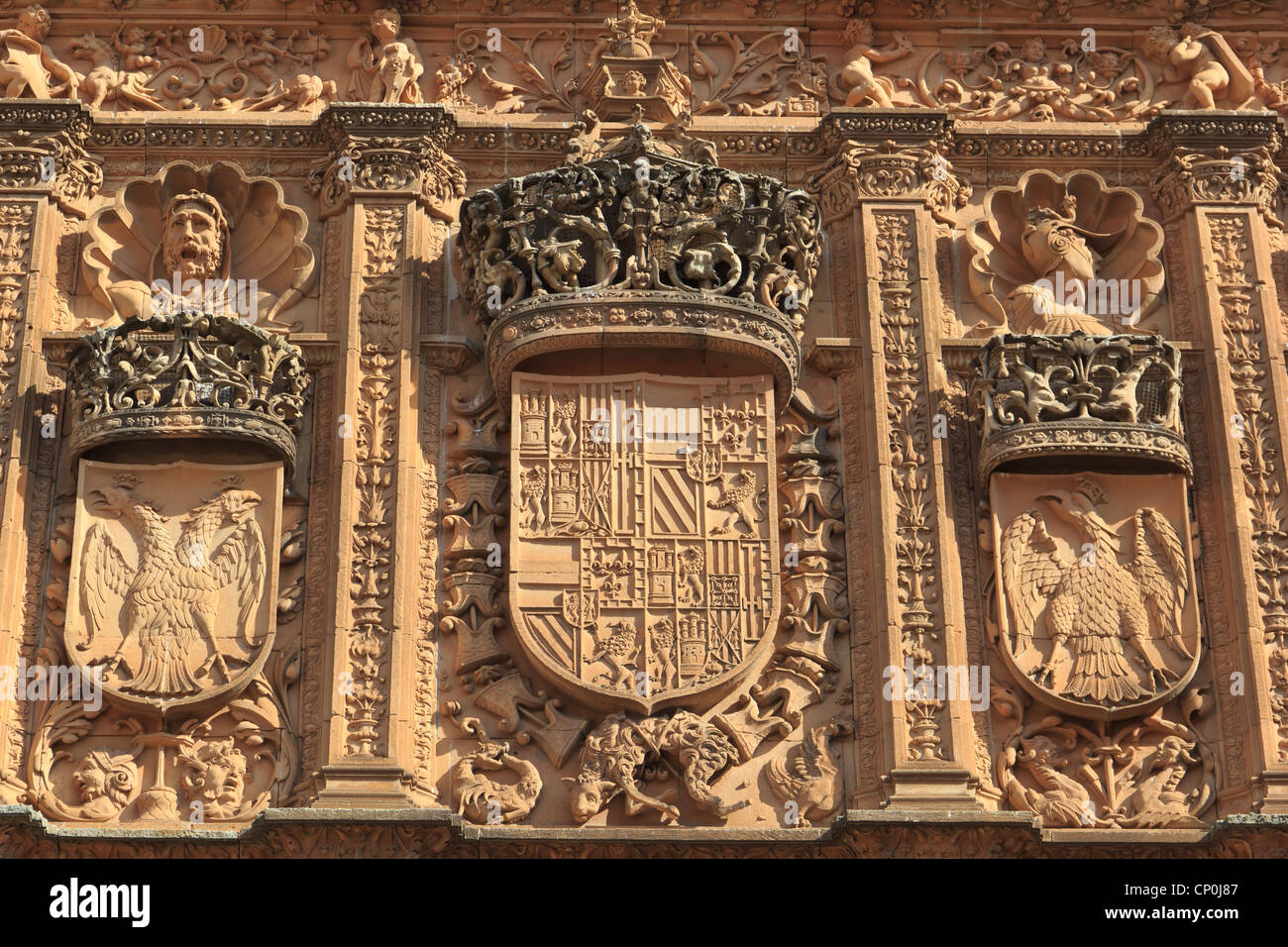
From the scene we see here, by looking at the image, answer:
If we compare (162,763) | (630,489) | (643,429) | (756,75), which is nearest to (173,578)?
(162,763)

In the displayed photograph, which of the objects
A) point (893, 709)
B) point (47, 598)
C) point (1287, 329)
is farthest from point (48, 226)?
point (1287, 329)

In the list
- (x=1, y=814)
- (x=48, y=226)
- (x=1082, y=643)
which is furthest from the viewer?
(x=48, y=226)

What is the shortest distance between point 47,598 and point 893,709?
5.88 meters

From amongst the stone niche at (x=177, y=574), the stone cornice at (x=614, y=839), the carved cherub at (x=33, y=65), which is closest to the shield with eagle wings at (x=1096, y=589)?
the stone cornice at (x=614, y=839)

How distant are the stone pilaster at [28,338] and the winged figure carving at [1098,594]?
6785mm

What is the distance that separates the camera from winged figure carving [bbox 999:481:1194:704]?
18.1m

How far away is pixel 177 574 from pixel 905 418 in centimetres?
528

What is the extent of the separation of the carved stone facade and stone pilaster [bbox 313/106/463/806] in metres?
0.03

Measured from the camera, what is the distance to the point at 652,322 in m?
18.6

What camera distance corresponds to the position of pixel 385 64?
2019 centimetres

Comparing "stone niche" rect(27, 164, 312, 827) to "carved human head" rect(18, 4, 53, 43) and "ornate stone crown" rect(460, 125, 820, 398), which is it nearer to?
A: "ornate stone crown" rect(460, 125, 820, 398)

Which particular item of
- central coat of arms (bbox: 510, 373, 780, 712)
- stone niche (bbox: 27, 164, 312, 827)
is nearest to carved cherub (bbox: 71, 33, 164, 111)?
stone niche (bbox: 27, 164, 312, 827)

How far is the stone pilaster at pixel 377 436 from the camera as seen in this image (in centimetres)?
1758

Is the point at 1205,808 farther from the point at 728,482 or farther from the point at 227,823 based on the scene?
the point at 227,823
